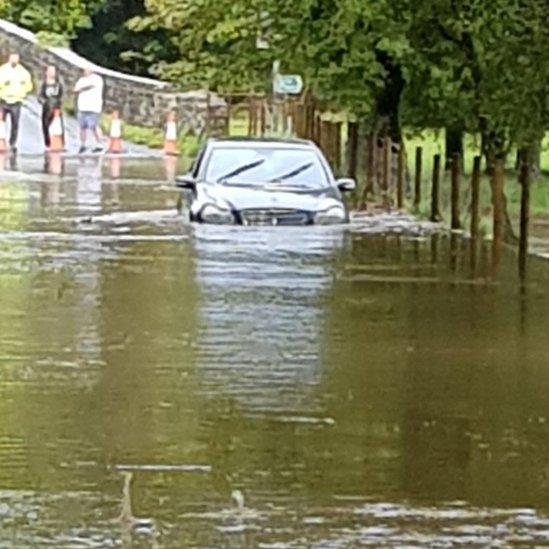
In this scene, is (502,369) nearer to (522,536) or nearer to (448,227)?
(522,536)

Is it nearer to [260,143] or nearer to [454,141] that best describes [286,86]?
[454,141]

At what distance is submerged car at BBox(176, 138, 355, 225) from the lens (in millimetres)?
22453

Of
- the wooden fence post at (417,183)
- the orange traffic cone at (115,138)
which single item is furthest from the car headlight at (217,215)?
the orange traffic cone at (115,138)

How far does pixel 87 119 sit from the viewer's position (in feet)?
142

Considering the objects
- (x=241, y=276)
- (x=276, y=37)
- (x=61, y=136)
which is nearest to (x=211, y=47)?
(x=61, y=136)

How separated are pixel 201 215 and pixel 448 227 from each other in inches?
110

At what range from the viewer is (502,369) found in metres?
12.1

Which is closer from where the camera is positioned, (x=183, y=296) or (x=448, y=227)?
(x=183, y=296)

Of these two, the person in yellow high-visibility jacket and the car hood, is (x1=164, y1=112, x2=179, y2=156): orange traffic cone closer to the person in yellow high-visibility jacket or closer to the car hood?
the person in yellow high-visibility jacket

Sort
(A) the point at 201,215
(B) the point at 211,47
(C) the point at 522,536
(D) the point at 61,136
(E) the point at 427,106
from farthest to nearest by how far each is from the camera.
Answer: (D) the point at 61,136 < (B) the point at 211,47 < (E) the point at 427,106 < (A) the point at 201,215 < (C) the point at 522,536

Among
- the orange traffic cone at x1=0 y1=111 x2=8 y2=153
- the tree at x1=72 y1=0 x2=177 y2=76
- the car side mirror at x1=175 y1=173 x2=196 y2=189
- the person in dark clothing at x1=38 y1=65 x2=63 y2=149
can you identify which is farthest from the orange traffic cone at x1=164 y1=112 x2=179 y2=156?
the car side mirror at x1=175 y1=173 x2=196 y2=189

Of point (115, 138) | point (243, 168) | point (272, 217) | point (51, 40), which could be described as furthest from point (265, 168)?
point (51, 40)

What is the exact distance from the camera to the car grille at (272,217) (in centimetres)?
2238

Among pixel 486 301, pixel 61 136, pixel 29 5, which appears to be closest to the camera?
pixel 486 301
